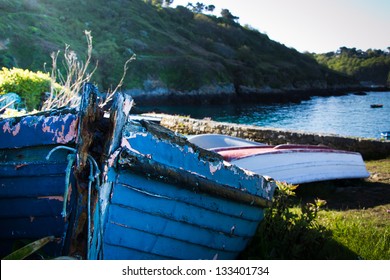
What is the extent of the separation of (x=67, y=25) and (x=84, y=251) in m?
64.8

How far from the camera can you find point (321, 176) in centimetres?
762

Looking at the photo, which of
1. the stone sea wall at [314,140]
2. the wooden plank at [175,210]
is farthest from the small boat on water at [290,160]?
the wooden plank at [175,210]

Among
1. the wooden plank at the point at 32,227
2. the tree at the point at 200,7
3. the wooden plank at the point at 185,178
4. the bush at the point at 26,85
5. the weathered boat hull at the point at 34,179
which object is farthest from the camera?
the tree at the point at 200,7

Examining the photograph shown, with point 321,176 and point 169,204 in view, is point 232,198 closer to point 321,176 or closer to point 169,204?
point 169,204

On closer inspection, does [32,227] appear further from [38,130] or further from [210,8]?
[210,8]

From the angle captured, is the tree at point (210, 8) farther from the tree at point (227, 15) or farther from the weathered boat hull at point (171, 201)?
the weathered boat hull at point (171, 201)

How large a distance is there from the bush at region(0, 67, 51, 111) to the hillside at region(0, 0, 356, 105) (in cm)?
3590

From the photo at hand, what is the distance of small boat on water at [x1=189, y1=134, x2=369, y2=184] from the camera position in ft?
22.4

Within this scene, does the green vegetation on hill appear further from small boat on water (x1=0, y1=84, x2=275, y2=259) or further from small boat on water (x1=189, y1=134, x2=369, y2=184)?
small boat on water (x1=0, y1=84, x2=275, y2=259)

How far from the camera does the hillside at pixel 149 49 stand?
2052 inches

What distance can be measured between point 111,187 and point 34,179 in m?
0.83

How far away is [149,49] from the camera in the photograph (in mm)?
69312

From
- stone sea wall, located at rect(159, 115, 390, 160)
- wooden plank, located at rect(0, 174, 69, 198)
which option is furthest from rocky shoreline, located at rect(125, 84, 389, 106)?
wooden plank, located at rect(0, 174, 69, 198)

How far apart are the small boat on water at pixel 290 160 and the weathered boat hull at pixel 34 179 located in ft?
12.0
